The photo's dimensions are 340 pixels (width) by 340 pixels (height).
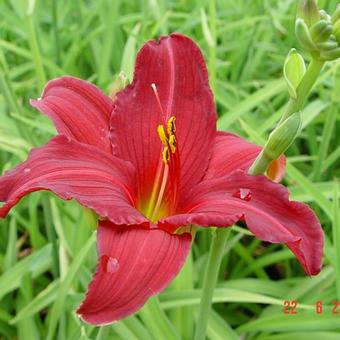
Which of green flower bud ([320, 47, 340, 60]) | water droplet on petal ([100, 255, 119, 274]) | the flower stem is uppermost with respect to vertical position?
green flower bud ([320, 47, 340, 60])

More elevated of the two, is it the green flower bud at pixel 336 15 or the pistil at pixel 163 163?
the green flower bud at pixel 336 15

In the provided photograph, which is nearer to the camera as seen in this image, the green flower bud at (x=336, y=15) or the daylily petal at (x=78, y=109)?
the green flower bud at (x=336, y=15)

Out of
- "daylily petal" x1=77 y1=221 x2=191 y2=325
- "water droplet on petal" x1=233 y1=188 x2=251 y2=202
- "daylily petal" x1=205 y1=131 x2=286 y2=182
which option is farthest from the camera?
"daylily petal" x1=205 y1=131 x2=286 y2=182

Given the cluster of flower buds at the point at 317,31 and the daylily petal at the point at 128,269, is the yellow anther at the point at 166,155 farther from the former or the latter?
the cluster of flower buds at the point at 317,31

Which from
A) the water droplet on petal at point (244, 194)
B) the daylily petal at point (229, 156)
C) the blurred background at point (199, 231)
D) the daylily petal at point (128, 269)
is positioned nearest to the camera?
the daylily petal at point (128, 269)

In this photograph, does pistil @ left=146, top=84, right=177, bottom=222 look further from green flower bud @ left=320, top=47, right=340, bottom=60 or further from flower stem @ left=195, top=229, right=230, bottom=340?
green flower bud @ left=320, top=47, right=340, bottom=60

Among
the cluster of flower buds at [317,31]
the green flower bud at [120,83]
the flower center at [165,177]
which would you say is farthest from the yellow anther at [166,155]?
the cluster of flower buds at [317,31]

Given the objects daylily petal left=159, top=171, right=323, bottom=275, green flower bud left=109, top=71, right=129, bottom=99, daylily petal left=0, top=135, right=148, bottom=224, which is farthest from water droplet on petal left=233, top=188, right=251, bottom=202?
green flower bud left=109, top=71, right=129, bottom=99
